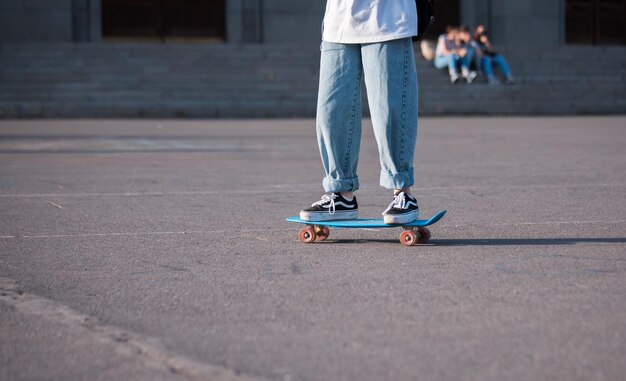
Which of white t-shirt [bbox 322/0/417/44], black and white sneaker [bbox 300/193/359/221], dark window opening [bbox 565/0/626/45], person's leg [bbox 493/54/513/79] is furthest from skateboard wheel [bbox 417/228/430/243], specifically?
dark window opening [bbox 565/0/626/45]

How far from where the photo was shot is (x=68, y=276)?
16.4 ft

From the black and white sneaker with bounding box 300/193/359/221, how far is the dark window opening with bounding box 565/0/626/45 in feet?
Result: 128

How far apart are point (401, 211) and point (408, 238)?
14cm

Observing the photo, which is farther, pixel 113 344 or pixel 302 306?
pixel 302 306

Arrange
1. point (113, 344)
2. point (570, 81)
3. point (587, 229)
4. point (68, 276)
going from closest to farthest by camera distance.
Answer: point (113, 344) < point (68, 276) < point (587, 229) < point (570, 81)

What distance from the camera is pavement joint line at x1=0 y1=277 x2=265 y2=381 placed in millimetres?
3309

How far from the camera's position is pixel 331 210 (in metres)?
6.01

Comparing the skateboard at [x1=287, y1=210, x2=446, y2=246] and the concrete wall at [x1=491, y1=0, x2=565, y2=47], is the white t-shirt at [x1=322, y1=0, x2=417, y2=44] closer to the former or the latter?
the skateboard at [x1=287, y1=210, x2=446, y2=246]

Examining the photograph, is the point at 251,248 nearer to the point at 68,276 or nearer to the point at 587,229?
A: the point at 68,276

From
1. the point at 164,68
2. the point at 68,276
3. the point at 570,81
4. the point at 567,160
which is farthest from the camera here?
the point at 570,81

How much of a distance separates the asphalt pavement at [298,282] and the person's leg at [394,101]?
0.43 metres

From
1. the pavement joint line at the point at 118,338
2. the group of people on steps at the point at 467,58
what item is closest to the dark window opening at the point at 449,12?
the group of people on steps at the point at 467,58

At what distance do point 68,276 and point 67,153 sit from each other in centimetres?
891

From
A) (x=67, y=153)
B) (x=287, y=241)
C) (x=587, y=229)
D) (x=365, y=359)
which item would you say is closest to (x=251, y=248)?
(x=287, y=241)
